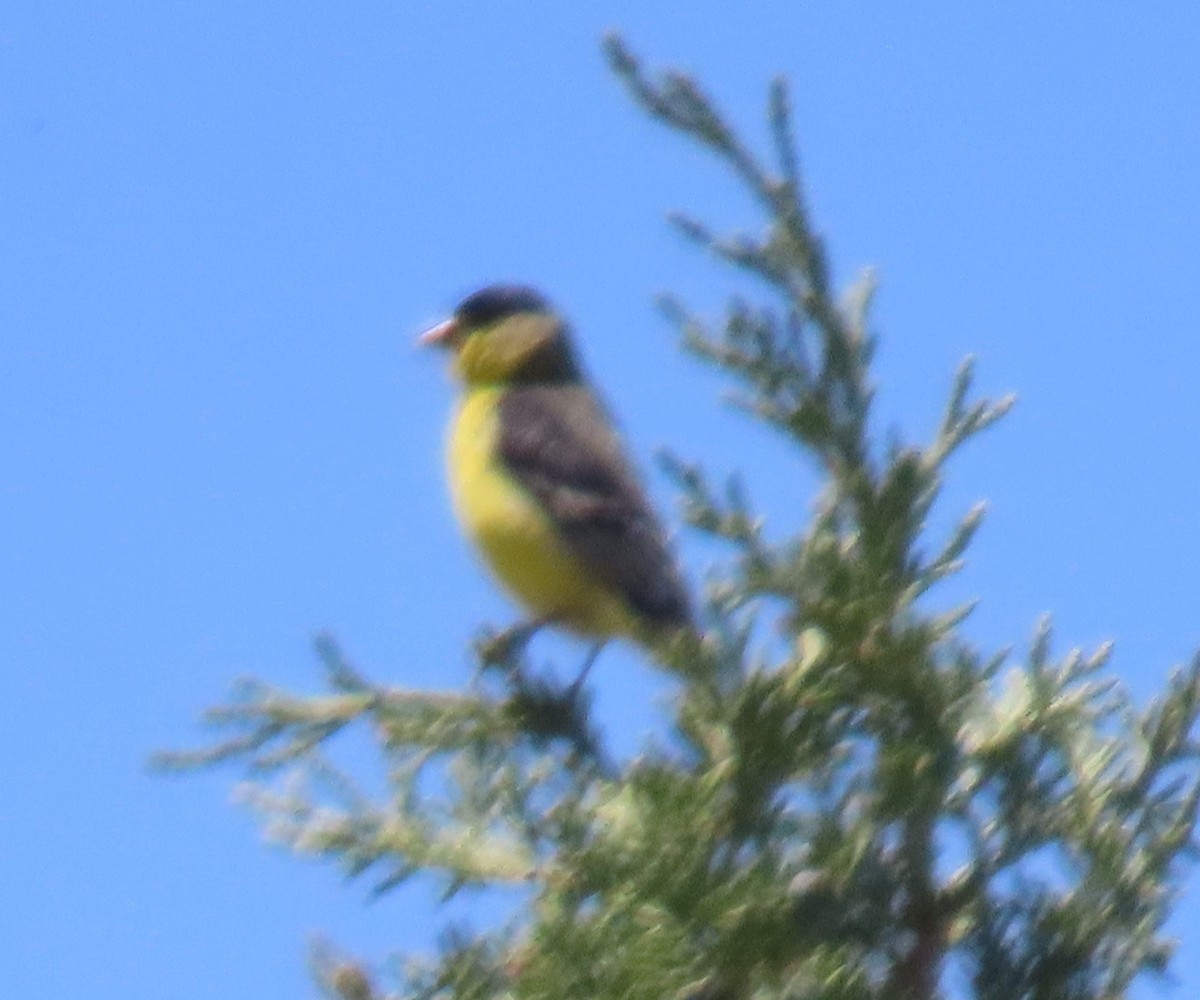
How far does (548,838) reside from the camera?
2609 mm

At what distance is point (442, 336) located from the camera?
5.88 metres

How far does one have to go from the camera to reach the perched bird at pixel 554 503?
4.46 m

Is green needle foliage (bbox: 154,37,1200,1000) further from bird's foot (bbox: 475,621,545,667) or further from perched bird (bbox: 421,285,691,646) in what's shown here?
perched bird (bbox: 421,285,691,646)

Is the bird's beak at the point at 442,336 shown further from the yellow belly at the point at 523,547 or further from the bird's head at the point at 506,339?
the yellow belly at the point at 523,547

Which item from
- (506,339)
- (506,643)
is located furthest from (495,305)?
(506,643)

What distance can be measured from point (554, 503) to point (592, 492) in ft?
0.31

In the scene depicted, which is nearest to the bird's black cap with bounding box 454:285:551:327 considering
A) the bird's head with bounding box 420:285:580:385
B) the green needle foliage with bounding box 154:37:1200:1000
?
the bird's head with bounding box 420:285:580:385

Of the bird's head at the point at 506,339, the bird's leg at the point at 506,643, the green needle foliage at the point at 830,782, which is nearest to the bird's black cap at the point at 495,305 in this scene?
the bird's head at the point at 506,339

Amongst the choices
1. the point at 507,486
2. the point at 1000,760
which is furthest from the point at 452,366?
the point at 1000,760

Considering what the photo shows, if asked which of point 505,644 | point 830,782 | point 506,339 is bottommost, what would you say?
point 830,782

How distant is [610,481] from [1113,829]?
2.36 metres

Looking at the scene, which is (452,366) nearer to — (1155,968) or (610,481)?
(610,481)

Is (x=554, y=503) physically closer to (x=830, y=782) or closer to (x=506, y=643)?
(x=506, y=643)

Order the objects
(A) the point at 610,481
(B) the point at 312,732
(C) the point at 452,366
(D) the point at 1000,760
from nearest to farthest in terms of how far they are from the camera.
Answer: (D) the point at 1000,760
(B) the point at 312,732
(A) the point at 610,481
(C) the point at 452,366
